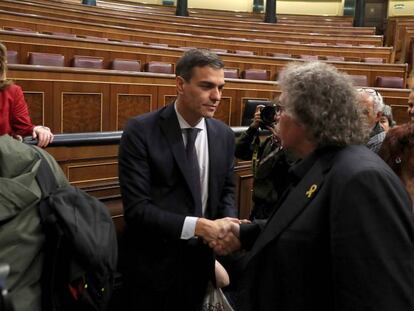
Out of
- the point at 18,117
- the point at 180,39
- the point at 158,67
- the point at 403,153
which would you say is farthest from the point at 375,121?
the point at 180,39

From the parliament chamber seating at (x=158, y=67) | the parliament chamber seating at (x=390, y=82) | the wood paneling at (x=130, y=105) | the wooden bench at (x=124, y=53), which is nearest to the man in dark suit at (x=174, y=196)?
the wood paneling at (x=130, y=105)

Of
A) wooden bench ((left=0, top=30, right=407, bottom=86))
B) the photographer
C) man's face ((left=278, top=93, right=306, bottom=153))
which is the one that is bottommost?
the photographer

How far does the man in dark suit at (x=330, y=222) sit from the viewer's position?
68cm

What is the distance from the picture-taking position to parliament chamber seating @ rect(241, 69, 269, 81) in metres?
4.44

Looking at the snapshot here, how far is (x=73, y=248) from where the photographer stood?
2.65ft

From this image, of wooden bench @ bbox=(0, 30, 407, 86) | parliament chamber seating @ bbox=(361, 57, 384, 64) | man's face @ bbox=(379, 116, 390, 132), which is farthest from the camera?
parliament chamber seating @ bbox=(361, 57, 384, 64)

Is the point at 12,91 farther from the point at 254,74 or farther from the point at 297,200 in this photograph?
the point at 254,74

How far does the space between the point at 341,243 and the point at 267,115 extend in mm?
839

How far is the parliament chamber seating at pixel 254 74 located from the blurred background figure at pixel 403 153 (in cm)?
334

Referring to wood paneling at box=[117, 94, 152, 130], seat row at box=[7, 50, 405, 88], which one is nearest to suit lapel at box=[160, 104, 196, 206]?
seat row at box=[7, 50, 405, 88]

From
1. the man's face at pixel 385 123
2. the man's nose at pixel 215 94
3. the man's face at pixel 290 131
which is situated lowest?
the man's face at pixel 385 123

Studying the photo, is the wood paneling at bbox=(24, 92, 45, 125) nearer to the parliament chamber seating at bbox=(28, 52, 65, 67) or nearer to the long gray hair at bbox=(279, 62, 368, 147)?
the parliament chamber seating at bbox=(28, 52, 65, 67)

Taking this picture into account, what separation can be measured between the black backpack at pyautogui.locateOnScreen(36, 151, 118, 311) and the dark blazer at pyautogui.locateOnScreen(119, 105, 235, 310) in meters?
0.19

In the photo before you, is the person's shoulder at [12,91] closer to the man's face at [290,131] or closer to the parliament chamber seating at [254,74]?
the man's face at [290,131]
